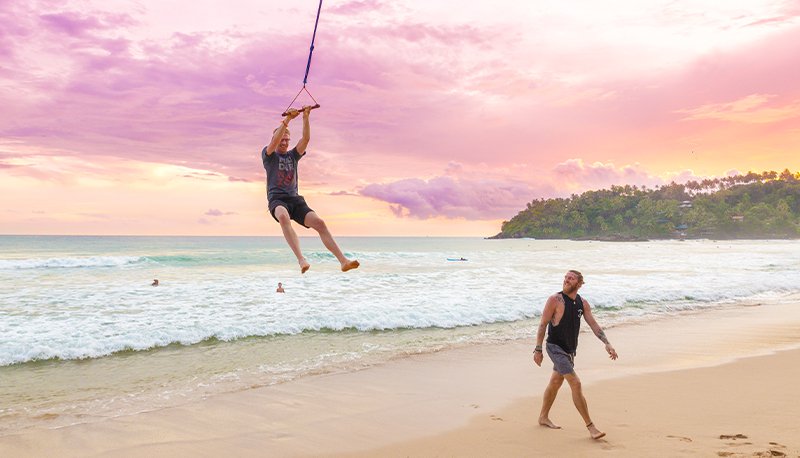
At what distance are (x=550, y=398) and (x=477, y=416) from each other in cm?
104

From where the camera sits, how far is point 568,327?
702cm

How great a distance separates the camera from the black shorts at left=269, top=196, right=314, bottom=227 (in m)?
6.35

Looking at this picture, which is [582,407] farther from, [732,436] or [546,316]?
[732,436]

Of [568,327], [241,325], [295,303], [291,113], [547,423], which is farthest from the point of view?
[295,303]

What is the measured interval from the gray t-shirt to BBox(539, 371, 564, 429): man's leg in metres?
4.05

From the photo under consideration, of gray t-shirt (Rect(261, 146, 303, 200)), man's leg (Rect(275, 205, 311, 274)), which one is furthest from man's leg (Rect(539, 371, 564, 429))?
gray t-shirt (Rect(261, 146, 303, 200))

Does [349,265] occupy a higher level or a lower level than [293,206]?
lower

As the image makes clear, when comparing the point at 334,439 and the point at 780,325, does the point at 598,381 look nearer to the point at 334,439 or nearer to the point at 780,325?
the point at 334,439

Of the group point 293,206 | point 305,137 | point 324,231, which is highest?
point 305,137

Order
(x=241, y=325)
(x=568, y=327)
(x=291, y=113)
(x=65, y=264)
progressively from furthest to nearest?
(x=65, y=264) → (x=241, y=325) → (x=568, y=327) → (x=291, y=113)

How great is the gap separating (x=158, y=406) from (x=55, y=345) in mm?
5418

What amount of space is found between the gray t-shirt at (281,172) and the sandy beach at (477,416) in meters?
3.01

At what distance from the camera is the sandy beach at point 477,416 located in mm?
6590

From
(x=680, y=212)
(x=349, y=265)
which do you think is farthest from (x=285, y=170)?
(x=680, y=212)
